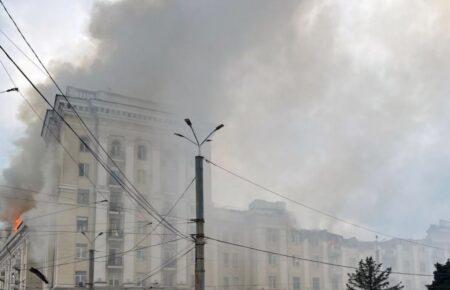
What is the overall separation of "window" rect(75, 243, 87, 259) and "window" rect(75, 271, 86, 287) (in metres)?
1.62

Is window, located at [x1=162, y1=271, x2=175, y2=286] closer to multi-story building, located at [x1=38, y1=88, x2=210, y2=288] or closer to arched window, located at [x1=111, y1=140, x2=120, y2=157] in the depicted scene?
multi-story building, located at [x1=38, y1=88, x2=210, y2=288]

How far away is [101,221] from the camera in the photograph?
61.9 m

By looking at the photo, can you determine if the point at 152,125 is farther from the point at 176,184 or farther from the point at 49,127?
the point at 49,127

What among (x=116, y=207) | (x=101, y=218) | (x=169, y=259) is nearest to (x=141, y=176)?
(x=116, y=207)

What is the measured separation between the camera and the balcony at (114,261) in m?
61.3

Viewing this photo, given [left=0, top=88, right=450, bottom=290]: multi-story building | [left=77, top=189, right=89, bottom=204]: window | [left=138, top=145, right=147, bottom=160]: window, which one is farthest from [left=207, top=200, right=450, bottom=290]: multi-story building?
[left=77, top=189, right=89, bottom=204]: window

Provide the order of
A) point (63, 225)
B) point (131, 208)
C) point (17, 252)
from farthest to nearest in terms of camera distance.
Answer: point (17, 252) → point (131, 208) → point (63, 225)

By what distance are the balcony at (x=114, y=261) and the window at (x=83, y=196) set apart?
248 inches

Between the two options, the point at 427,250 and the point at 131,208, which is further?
the point at 427,250

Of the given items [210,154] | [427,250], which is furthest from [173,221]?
[427,250]

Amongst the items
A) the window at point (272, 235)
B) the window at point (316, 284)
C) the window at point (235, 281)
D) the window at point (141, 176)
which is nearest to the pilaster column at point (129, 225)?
the window at point (141, 176)

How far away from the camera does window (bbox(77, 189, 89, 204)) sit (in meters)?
62.3

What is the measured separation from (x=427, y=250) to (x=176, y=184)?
44.5 m

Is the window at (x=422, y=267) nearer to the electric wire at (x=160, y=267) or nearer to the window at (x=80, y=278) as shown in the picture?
the electric wire at (x=160, y=267)
